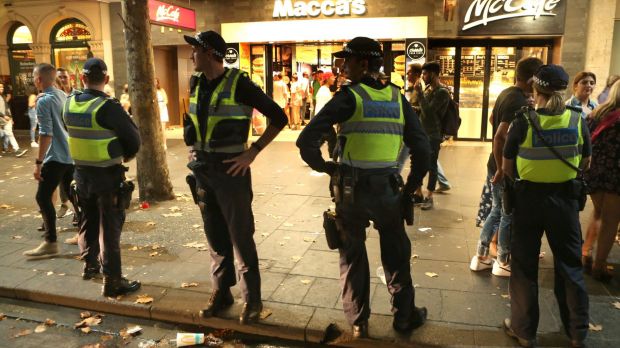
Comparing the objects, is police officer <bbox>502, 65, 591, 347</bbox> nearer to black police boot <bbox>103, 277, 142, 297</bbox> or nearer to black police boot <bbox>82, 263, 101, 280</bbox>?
black police boot <bbox>103, 277, 142, 297</bbox>

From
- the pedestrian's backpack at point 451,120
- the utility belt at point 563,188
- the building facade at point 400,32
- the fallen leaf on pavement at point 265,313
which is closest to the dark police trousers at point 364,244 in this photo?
the fallen leaf on pavement at point 265,313

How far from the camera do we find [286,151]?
12.9m

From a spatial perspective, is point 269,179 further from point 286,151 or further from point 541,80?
point 541,80

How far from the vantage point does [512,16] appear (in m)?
12.7

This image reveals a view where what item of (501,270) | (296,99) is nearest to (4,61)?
(296,99)

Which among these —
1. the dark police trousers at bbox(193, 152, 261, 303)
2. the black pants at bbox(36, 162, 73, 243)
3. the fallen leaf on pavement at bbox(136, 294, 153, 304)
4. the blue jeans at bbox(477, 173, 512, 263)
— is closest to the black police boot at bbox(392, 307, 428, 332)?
the dark police trousers at bbox(193, 152, 261, 303)

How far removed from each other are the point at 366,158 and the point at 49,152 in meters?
3.91

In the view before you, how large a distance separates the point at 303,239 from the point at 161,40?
11.7 meters

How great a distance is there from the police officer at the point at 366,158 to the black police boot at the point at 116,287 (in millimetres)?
2116

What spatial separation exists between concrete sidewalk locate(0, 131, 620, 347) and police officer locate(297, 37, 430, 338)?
611 millimetres

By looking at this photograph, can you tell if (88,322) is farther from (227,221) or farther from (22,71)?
(22,71)

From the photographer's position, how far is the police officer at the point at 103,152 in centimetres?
444

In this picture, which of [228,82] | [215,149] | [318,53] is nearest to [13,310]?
[215,149]

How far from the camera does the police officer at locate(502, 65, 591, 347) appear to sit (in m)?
3.53
